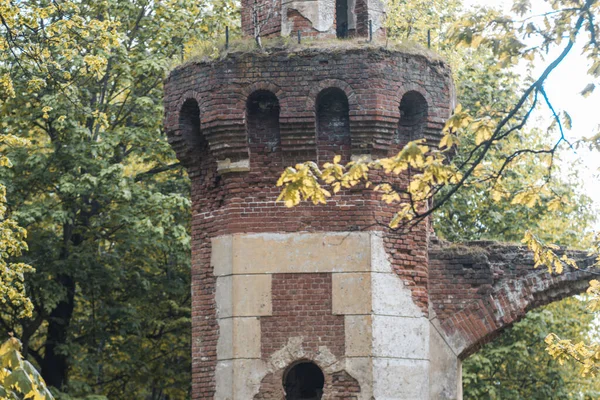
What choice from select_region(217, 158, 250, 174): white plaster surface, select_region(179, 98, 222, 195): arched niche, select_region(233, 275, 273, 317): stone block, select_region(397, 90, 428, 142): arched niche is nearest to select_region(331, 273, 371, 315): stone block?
select_region(233, 275, 273, 317): stone block

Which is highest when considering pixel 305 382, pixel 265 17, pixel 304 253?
pixel 265 17

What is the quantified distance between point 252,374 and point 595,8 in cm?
568

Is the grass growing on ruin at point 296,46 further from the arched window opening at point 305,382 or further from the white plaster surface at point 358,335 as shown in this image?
the arched window opening at point 305,382

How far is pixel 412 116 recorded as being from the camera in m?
14.0

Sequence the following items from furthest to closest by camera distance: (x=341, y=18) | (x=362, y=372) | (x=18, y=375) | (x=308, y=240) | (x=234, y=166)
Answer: (x=341, y=18) < (x=234, y=166) < (x=308, y=240) < (x=362, y=372) < (x=18, y=375)

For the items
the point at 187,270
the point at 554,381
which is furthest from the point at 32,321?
the point at 554,381

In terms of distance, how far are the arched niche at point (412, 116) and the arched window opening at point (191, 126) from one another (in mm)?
2303

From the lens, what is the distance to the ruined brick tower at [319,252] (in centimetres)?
1316

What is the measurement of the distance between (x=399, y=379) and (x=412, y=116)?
3.03 metres

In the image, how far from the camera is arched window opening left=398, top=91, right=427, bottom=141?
1387 centimetres

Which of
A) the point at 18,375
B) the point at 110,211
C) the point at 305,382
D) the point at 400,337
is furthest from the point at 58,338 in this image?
the point at 18,375

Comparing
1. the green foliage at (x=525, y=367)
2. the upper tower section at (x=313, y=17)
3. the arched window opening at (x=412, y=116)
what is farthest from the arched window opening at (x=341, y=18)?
the green foliage at (x=525, y=367)

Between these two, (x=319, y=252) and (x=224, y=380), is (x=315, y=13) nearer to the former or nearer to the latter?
(x=319, y=252)

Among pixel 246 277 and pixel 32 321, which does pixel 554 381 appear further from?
pixel 246 277
